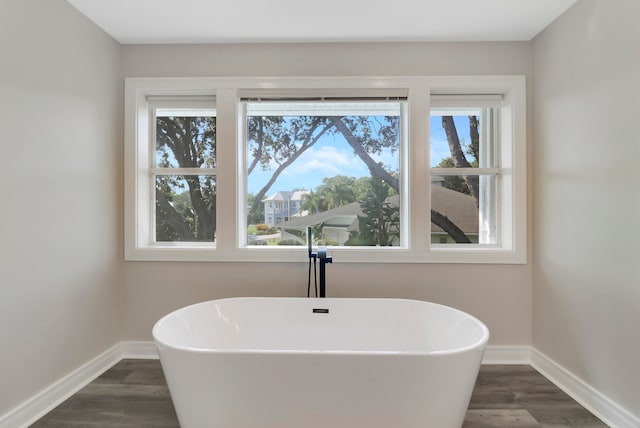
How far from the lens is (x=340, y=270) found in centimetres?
237

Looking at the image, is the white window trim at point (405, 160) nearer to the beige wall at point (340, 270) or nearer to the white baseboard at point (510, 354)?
the beige wall at point (340, 270)

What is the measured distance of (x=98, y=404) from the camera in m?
1.83

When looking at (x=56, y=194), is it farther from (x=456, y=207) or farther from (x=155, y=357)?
(x=456, y=207)

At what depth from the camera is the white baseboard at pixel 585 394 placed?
1606 millimetres

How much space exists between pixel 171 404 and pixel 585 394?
2336mm

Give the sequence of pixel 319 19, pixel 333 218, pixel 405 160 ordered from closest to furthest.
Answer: pixel 319 19 → pixel 405 160 → pixel 333 218

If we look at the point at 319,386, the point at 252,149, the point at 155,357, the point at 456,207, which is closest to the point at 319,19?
the point at 252,149

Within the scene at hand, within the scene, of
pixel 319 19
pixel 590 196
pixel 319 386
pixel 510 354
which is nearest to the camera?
pixel 319 386

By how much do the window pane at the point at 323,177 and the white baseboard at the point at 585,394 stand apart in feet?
4.09

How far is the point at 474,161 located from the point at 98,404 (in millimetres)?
2938

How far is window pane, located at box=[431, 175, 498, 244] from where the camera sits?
2.47m

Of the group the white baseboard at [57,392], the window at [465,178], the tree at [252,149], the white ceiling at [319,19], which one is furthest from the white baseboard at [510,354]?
the white baseboard at [57,392]

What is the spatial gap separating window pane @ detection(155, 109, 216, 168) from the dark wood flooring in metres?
1.52

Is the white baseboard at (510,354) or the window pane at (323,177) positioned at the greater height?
the window pane at (323,177)
